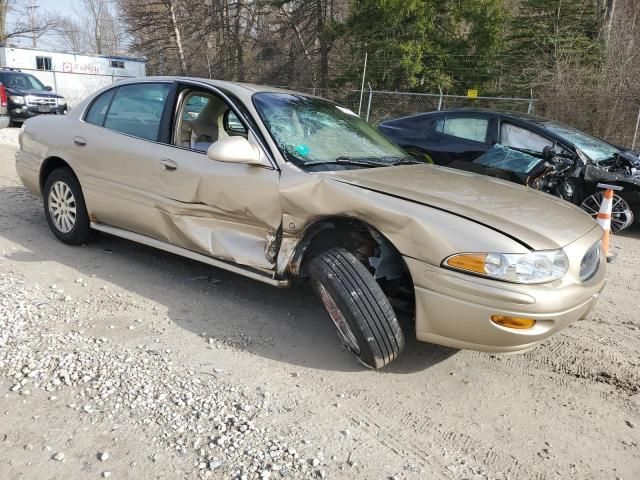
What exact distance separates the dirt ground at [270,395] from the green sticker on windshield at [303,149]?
1169 mm

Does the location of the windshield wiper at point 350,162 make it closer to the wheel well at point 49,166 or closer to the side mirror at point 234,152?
the side mirror at point 234,152

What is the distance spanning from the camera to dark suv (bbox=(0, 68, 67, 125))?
1659cm

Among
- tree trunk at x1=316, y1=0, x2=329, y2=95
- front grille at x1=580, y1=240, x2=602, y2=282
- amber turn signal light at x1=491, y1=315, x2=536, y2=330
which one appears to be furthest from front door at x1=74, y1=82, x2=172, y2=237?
tree trunk at x1=316, y1=0, x2=329, y2=95

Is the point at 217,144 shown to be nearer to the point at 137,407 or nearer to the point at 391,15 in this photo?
the point at 137,407

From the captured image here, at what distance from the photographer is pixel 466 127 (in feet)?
24.8

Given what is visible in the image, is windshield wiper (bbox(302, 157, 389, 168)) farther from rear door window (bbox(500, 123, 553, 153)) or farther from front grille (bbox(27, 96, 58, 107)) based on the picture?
front grille (bbox(27, 96, 58, 107))

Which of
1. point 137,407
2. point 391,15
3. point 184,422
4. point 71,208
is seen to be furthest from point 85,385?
point 391,15

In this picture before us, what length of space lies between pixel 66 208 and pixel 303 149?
261cm

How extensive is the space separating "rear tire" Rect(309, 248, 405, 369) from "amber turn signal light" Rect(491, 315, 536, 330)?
1.74 feet

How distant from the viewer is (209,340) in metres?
3.35

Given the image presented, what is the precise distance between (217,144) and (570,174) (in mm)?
5082

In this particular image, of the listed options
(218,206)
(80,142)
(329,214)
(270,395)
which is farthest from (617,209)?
(80,142)

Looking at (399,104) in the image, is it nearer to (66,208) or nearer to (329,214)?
(66,208)

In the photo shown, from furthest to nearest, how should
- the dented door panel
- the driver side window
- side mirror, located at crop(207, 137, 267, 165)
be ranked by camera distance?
the driver side window → the dented door panel → side mirror, located at crop(207, 137, 267, 165)
